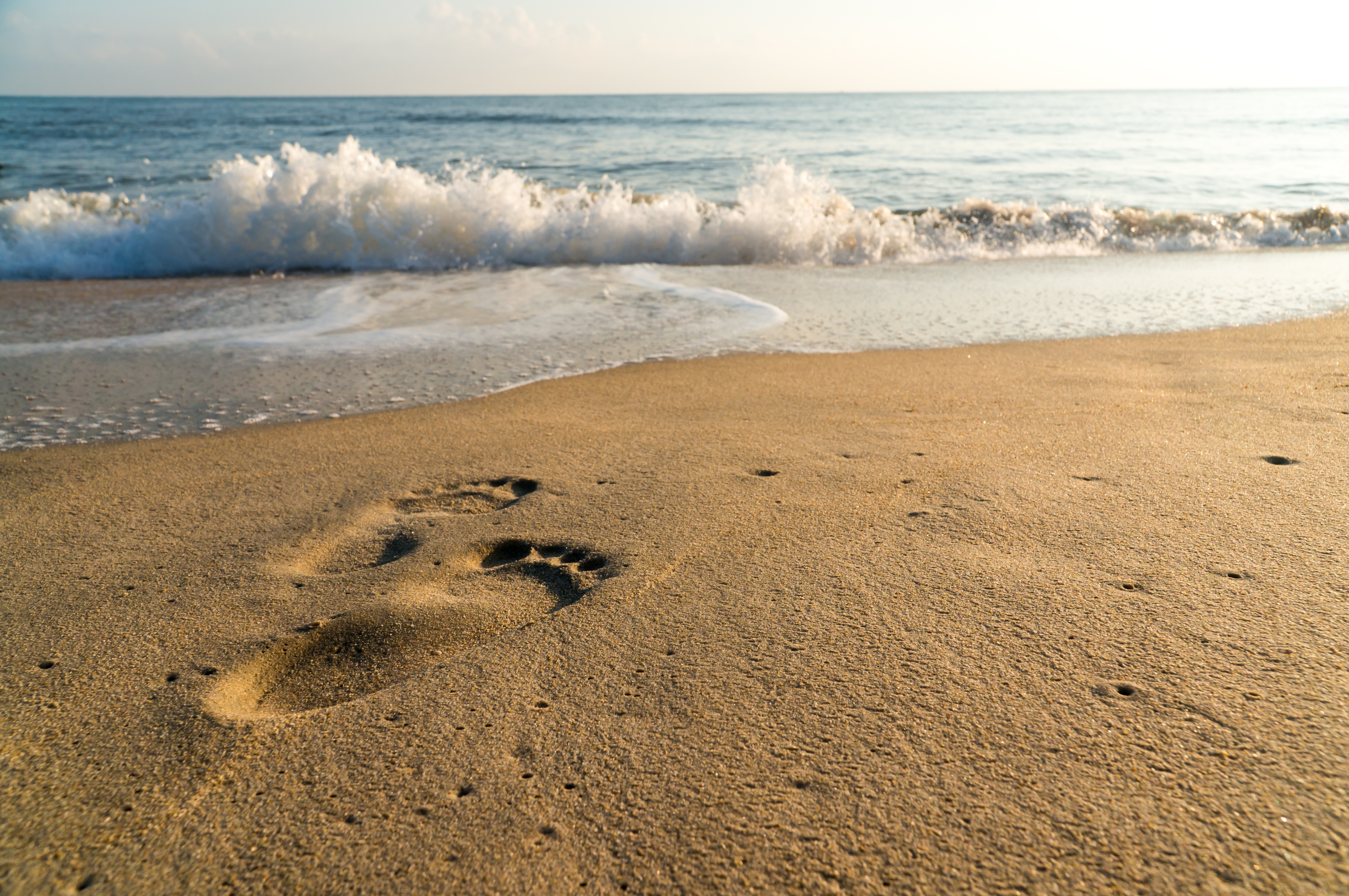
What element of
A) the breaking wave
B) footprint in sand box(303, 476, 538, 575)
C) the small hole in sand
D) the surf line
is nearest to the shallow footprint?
footprint in sand box(303, 476, 538, 575)

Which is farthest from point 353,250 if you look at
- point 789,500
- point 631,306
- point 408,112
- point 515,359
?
point 408,112

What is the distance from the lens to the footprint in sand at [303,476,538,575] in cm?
200

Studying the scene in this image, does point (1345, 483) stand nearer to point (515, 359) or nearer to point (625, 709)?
point (625, 709)

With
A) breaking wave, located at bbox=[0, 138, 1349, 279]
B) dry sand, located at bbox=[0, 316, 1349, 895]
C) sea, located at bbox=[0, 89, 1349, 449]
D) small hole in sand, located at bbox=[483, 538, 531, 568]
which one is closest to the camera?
dry sand, located at bbox=[0, 316, 1349, 895]

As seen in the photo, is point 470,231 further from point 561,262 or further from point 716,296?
point 716,296

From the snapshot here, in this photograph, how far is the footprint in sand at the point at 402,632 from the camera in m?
1.51

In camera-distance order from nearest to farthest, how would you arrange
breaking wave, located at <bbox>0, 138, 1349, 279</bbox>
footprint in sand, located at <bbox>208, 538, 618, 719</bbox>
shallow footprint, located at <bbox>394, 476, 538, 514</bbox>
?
footprint in sand, located at <bbox>208, 538, 618, 719</bbox>, shallow footprint, located at <bbox>394, 476, 538, 514</bbox>, breaking wave, located at <bbox>0, 138, 1349, 279</bbox>

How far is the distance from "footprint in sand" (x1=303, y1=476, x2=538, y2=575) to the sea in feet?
4.01

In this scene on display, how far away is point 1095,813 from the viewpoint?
3.67 ft

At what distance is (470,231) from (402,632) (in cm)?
708

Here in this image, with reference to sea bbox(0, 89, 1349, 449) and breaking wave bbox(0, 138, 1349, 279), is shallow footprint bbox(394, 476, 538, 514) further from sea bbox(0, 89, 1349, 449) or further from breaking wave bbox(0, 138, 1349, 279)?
breaking wave bbox(0, 138, 1349, 279)

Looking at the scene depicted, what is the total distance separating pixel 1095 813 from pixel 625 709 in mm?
733

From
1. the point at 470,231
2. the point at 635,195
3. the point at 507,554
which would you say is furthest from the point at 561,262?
the point at 507,554

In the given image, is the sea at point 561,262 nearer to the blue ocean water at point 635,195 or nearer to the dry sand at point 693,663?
the blue ocean water at point 635,195
